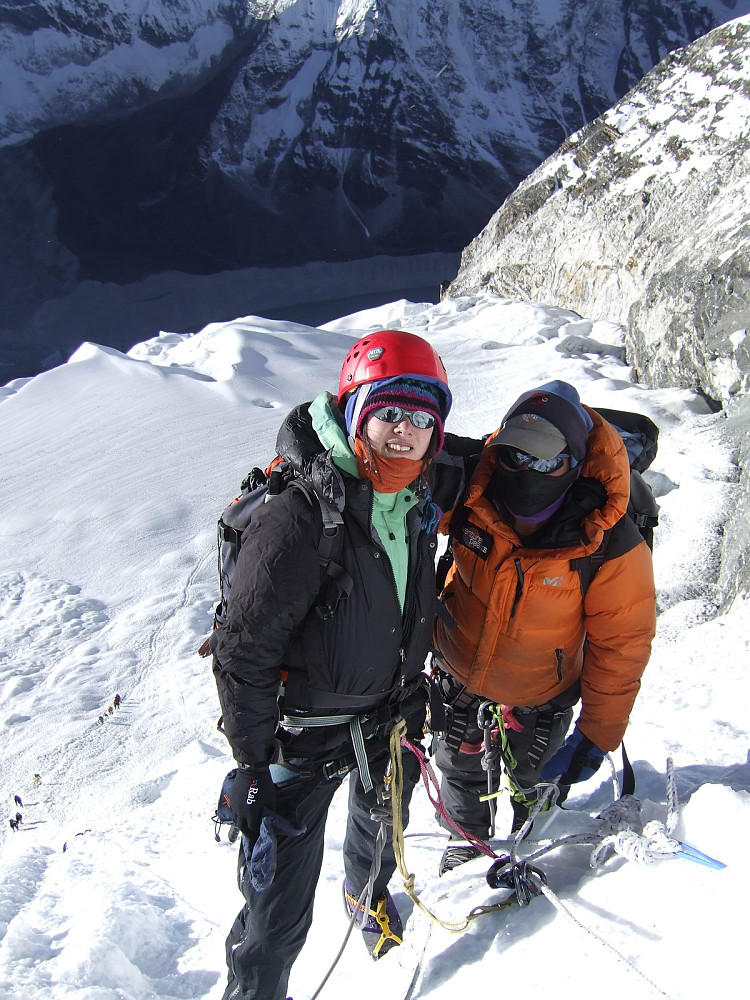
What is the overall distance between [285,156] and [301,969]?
47.9m

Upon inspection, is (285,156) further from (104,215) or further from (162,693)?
(162,693)

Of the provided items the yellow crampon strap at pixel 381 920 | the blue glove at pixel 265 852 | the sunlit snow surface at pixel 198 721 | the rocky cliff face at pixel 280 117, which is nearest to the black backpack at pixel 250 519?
the blue glove at pixel 265 852

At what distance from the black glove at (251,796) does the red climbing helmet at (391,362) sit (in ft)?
3.27

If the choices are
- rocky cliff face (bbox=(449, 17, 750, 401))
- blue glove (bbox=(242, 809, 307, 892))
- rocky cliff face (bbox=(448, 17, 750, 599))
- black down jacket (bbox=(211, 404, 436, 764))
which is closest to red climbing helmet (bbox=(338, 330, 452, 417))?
black down jacket (bbox=(211, 404, 436, 764))

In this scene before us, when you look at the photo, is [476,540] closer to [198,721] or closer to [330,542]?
[330,542]

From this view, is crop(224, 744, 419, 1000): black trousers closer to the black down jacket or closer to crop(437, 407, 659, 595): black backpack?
the black down jacket

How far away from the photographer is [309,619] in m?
1.74

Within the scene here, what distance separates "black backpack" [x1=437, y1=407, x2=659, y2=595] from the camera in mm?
1943

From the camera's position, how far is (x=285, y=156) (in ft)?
144

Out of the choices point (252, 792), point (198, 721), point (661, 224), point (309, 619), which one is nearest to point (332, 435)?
point (309, 619)

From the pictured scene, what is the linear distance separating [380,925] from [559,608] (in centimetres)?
124

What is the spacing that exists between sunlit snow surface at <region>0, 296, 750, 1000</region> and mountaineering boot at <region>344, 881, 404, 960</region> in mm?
64

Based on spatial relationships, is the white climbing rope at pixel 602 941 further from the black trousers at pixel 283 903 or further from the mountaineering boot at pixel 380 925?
the mountaineering boot at pixel 380 925

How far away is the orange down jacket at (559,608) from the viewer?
1.93 m
